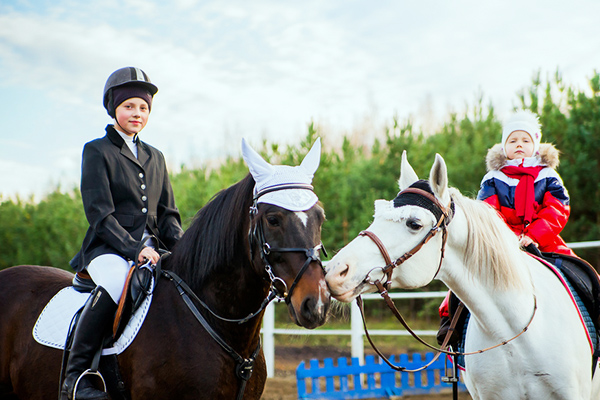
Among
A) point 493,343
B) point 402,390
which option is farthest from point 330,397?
point 493,343

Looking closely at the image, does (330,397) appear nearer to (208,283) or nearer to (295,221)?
(208,283)

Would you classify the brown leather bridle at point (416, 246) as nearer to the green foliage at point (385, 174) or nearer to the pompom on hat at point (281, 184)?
the pompom on hat at point (281, 184)

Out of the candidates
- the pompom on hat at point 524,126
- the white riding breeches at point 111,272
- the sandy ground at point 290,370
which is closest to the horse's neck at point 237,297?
the white riding breeches at point 111,272

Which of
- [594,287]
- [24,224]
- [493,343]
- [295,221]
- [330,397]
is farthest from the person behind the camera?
[24,224]

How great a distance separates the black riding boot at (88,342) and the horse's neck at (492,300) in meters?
1.70

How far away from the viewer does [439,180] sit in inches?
93.4

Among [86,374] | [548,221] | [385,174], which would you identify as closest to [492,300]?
[548,221]

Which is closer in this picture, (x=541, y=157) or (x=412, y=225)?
(x=412, y=225)

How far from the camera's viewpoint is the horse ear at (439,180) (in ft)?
7.66

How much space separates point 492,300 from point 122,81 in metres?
2.34

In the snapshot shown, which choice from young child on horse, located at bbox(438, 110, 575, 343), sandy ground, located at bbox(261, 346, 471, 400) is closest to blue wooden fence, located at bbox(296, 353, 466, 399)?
sandy ground, located at bbox(261, 346, 471, 400)

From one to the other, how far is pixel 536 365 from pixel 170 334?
1.83 meters

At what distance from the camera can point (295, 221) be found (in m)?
2.27

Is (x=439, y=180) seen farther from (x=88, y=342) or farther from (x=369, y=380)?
(x=369, y=380)
